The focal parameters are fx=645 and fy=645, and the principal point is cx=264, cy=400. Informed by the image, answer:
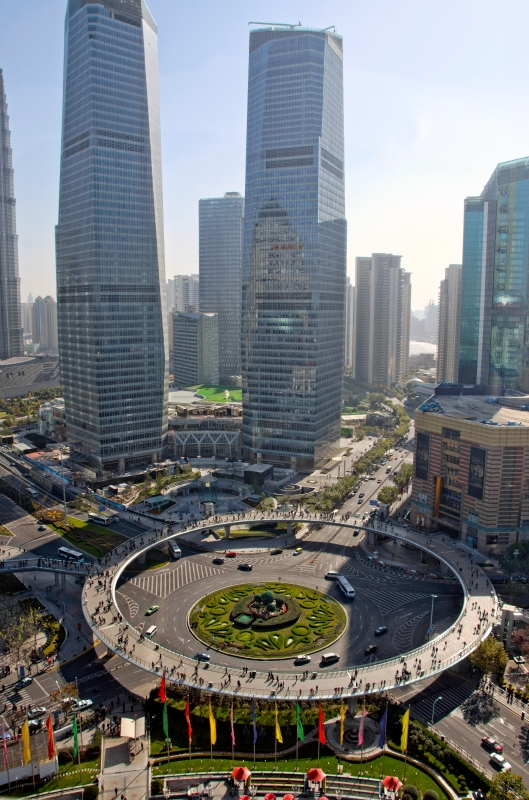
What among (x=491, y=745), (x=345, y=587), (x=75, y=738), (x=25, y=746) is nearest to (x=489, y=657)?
(x=491, y=745)

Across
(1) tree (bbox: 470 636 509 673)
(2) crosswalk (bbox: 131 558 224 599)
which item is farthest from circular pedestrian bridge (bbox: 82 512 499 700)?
(2) crosswalk (bbox: 131 558 224 599)

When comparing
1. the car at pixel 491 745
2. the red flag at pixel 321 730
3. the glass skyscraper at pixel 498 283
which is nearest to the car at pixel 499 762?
the car at pixel 491 745

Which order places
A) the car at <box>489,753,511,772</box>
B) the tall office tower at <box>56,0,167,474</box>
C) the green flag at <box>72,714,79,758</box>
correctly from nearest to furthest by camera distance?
the green flag at <box>72,714,79,758</box>, the car at <box>489,753,511,772</box>, the tall office tower at <box>56,0,167,474</box>

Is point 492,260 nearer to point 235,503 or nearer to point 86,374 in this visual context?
point 235,503

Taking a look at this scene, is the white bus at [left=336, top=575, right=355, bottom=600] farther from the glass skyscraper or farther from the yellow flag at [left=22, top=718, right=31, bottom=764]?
the glass skyscraper

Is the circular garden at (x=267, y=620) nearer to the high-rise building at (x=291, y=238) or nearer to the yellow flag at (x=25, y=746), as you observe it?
the yellow flag at (x=25, y=746)

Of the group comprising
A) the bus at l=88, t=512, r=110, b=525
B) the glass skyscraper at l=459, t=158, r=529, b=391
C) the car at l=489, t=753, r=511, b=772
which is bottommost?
the car at l=489, t=753, r=511, b=772
